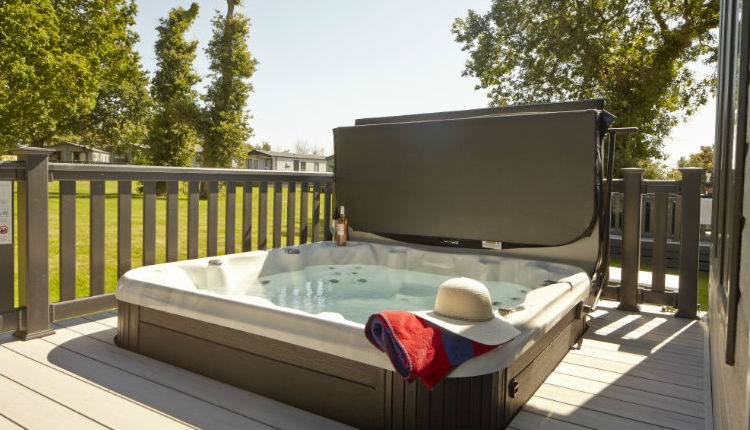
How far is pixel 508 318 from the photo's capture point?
67.4 inches

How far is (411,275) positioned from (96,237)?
1.86 metres

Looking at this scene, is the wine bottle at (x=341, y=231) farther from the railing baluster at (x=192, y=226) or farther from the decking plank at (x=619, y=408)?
the decking plank at (x=619, y=408)

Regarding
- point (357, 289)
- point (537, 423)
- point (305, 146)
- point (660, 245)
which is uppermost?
point (305, 146)

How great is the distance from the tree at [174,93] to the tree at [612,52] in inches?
372

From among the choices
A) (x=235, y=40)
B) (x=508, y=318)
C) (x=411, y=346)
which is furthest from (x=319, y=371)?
(x=235, y=40)

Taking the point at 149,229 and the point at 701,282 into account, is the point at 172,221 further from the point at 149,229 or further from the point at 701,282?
the point at 701,282

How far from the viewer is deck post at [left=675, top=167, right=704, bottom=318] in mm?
2959

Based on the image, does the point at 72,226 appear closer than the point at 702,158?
Yes

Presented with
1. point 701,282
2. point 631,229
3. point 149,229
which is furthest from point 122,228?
point 701,282

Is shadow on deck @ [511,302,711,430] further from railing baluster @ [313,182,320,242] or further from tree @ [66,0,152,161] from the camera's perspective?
tree @ [66,0,152,161]

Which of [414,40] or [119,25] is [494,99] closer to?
[414,40]

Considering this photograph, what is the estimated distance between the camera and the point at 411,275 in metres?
3.23

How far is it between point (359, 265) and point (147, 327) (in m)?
1.54

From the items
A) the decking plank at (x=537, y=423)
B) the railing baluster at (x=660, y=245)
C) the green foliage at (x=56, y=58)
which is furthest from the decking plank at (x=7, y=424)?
the green foliage at (x=56, y=58)
